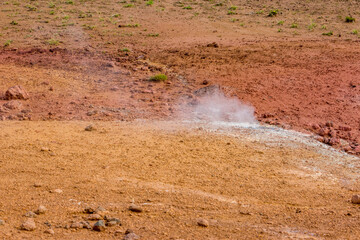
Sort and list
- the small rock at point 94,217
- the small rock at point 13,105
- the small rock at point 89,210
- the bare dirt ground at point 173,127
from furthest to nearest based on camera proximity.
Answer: the small rock at point 13,105 < the bare dirt ground at point 173,127 < the small rock at point 89,210 < the small rock at point 94,217

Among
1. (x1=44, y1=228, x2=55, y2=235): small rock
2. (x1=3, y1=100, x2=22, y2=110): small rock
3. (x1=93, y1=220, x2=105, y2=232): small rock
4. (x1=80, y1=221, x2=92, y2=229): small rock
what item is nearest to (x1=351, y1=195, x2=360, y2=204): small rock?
(x1=93, y1=220, x2=105, y2=232): small rock

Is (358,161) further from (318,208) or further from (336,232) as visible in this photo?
(336,232)

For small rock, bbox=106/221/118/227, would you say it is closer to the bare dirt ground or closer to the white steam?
the bare dirt ground

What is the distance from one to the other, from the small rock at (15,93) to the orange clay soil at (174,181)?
3.85ft

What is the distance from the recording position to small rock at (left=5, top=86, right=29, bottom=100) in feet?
28.0

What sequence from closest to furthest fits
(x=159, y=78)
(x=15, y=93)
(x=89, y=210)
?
(x=89, y=210) → (x=15, y=93) → (x=159, y=78)

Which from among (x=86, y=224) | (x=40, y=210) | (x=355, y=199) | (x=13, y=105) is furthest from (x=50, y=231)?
(x=13, y=105)

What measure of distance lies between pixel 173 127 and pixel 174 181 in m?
2.08

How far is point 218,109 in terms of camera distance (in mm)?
8438

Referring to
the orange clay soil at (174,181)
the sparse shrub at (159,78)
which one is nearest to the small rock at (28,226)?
the orange clay soil at (174,181)

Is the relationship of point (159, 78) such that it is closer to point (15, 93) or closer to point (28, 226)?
point (15, 93)

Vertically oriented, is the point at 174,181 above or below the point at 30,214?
below

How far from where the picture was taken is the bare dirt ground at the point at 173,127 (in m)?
4.71

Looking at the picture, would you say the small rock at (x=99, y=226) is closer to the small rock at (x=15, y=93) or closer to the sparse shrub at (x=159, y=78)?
the small rock at (x=15, y=93)
